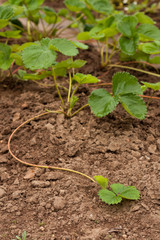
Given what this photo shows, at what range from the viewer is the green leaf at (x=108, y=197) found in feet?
4.00

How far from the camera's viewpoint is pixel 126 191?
1267mm

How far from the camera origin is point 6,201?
4.28ft

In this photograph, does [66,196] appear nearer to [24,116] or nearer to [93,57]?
[24,116]

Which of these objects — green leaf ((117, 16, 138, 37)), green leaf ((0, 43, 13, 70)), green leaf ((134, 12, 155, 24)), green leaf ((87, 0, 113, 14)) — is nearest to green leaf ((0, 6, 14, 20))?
green leaf ((0, 43, 13, 70))

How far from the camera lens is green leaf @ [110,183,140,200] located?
4.07 ft

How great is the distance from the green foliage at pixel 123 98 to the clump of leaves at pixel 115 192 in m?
0.42

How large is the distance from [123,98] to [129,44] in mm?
639

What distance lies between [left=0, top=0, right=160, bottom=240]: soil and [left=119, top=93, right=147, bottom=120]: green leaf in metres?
0.15

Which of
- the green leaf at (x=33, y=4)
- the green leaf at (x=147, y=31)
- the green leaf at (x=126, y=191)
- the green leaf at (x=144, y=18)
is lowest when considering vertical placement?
the green leaf at (x=126, y=191)

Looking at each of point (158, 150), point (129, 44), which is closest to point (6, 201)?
point (158, 150)

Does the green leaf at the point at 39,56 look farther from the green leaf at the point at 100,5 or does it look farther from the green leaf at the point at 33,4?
the green leaf at the point at 100,5

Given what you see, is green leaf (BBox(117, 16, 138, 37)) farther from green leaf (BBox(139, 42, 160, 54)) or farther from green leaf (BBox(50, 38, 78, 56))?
green leaf (BBox(50, 38, 78, 56))

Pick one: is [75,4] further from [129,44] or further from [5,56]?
[5,56]

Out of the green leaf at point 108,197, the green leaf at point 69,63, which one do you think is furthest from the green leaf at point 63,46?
the green leaf at point 108,197
